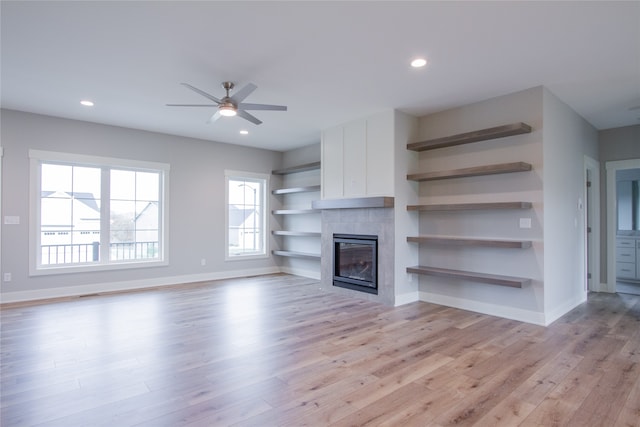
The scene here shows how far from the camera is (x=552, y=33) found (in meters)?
2.85

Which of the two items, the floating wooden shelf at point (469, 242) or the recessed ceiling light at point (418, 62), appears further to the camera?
the floating wooden shelf at point (469, 242)

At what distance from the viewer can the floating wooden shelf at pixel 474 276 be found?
387 cm

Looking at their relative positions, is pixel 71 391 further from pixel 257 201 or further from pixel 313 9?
pixel 257 201

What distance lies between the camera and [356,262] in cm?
541

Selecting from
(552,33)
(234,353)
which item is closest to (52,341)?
(234,353)

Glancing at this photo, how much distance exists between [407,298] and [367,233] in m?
1.07

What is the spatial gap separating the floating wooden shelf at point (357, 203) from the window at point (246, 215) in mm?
2172

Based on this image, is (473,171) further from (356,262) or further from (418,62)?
(356,262)

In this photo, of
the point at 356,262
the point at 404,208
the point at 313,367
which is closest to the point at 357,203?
the point at 404,208

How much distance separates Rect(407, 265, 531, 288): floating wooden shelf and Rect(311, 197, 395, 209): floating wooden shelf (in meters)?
0.98

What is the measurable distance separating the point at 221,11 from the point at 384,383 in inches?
116

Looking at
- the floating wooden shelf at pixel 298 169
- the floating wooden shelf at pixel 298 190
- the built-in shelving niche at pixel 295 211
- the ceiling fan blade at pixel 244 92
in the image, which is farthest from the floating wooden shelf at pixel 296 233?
the ceiling fan blade at pixel 244 92

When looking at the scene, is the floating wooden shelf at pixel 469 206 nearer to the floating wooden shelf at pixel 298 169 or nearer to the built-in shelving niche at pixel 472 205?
the built-in shelving niche at pixel 472 205

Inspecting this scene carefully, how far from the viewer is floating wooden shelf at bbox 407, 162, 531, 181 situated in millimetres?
3937
